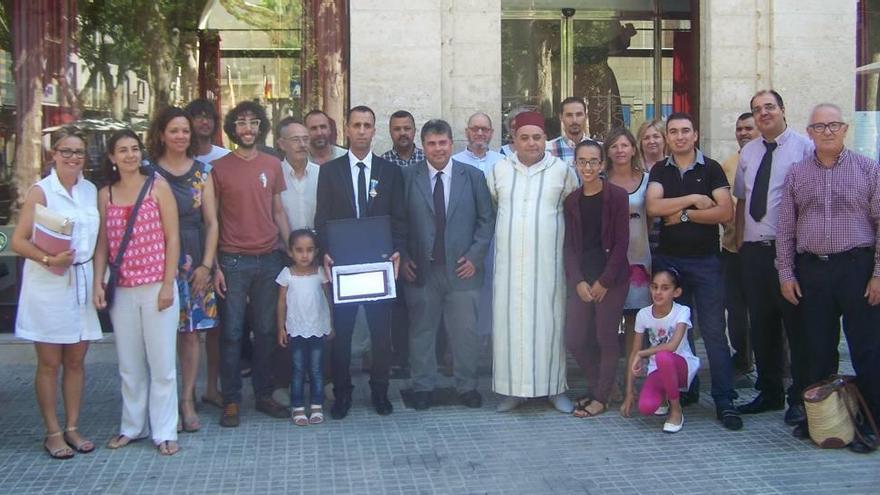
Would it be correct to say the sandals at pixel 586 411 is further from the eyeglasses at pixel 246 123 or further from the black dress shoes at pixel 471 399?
the eyeglasses at pixel 246 123

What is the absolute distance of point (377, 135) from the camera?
838 cm

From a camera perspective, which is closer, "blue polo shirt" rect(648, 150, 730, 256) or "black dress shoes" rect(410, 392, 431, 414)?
"blue polo shirt" rect(648, 150, 730, 256)

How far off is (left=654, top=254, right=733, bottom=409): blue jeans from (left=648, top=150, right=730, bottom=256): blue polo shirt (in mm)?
77

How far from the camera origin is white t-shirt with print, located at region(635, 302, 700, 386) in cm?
606

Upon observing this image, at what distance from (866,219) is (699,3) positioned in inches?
166

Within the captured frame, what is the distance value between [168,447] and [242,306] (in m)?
1.04

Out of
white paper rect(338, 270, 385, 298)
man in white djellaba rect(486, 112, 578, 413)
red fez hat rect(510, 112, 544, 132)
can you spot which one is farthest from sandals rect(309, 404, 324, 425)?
red fez hat rect(510, 112, 544, 132)

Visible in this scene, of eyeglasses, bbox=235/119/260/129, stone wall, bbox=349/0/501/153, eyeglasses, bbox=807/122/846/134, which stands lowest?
eyeglasses, bbox=807/122/846/134

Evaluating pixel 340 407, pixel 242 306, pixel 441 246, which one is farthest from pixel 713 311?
pixel 242 306

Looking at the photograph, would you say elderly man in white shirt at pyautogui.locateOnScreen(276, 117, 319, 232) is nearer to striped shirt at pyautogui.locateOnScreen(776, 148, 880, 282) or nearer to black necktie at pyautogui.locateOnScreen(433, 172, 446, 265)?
black necktie at pyautogui.locateOnScreen(433, 172, 446, 265)

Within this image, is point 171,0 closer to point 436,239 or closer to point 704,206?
point 436,239

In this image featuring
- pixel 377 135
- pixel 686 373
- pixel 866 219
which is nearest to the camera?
pixel 866 219

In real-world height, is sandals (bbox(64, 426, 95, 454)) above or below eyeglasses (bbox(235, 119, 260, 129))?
below

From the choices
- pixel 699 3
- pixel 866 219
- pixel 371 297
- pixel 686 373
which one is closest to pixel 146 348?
pixel 371 297
